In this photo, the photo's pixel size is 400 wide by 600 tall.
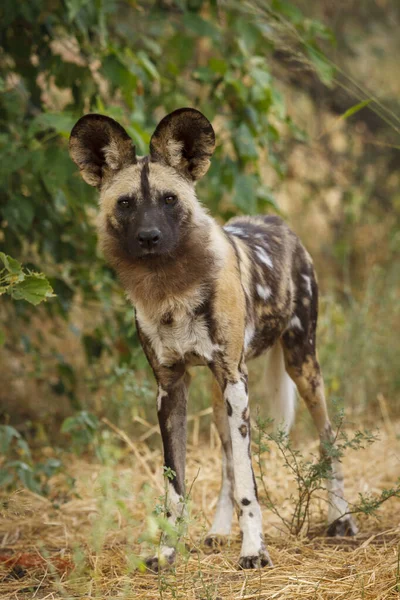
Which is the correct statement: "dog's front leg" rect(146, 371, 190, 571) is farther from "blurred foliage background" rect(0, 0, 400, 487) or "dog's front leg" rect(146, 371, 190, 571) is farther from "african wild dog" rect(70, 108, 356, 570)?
"blurred foliage background" rect(0, 0, 400, 487)

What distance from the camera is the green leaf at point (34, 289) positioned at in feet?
9.53

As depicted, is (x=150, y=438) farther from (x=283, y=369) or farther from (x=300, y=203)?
(x=300, y=203)

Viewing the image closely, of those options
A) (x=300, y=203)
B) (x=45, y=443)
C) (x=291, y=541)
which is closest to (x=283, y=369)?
(x=291, y=541)

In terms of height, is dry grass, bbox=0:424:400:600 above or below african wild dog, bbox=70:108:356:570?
below

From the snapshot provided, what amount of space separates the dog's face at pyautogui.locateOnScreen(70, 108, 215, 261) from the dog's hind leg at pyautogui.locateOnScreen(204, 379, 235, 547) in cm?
89

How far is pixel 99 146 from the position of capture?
3.19m

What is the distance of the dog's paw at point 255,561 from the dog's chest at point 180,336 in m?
0.72

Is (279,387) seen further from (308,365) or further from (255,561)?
(255,561)

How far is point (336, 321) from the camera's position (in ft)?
18.0

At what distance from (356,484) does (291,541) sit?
3.93 ft

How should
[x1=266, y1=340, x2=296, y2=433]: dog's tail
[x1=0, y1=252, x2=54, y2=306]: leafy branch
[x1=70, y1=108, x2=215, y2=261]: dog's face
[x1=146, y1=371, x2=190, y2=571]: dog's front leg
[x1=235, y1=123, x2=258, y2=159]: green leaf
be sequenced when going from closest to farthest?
1. [x1=0, y1=252, x2=54, y2=306]: leafy branch
2. [x1=70, y1=108, x2=215, y2=261]: dog's face
3. [x1=146, y1=371, x2=190, y2=571]: dog's front leg
4. [x1=266, y1=340, x2=296, y2=433]: dog's tail
5. [x1=235, y1=123, x2=258, y2=159]: green leaf

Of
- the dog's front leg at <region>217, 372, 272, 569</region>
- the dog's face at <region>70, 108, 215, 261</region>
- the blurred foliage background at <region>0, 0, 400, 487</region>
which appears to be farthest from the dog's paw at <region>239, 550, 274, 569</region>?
the dog's face at <region>70, 108, 215, 261</region>

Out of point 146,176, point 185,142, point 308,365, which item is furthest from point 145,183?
point 308,365

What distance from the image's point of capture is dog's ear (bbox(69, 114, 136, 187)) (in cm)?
310
